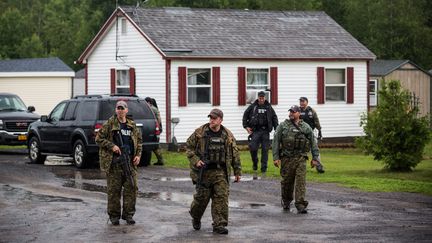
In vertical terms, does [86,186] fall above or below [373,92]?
below

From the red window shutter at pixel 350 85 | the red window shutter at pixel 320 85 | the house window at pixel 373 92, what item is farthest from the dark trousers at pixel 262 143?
the house window at pixel 373 92

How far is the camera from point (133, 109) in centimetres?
2555

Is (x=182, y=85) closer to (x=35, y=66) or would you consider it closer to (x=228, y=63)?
(x=228, y=63)

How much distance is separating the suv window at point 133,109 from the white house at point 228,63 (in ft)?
25.2

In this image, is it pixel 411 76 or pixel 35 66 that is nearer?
pixel 411 76

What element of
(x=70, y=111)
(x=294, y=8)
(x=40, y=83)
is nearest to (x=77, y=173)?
(x=70, y=111)

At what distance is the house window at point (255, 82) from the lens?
1400 inches

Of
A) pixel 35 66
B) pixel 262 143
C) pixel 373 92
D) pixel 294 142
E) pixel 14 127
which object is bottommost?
pixel 262 143

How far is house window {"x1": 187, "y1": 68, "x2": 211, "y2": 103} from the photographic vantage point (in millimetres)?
34312

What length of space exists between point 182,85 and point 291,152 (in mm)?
17102

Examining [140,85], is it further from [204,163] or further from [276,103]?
[204,163]

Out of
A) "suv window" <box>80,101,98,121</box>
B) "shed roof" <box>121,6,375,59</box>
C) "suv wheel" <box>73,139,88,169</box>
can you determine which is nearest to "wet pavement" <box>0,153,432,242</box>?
"suv wheel" <box>73,139,88,169</box>

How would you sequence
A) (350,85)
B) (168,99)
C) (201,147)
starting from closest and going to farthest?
(201,147), (168,99), (350,85)

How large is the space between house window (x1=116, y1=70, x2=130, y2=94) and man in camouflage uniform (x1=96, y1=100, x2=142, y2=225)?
20867 mm
